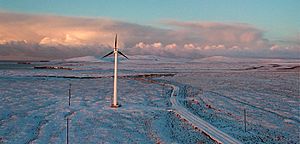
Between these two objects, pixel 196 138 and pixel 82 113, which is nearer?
pixel 196 138

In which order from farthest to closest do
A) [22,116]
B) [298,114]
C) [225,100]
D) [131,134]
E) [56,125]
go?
[225,100], [298,114], [22,116], [56,125], [131,134]

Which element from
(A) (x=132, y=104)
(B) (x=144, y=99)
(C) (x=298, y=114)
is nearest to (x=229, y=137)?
(C) (x=298, y=114)

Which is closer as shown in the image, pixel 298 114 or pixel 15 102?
pixel 298 114

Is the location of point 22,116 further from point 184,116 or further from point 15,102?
point 184,116

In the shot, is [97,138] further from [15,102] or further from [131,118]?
[15,102]

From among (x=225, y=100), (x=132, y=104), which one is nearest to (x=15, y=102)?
(x=132, y=104)

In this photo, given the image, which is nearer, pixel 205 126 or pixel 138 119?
pixel 205 126

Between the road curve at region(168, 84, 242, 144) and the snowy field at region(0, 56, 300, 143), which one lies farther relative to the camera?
the snowy field at region(0, 56, 300, 143)

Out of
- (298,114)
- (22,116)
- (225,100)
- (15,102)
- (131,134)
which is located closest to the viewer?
(131,134)

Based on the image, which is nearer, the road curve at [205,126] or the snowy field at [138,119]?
the road curve at [205,126]
